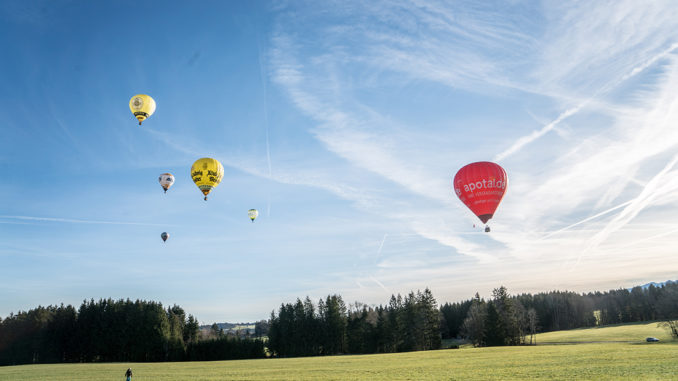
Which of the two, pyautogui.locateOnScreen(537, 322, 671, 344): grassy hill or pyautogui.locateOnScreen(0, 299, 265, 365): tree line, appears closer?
pyautogui.locateOnScreen(537, 322, 671, 344): grassy hill

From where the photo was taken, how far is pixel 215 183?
156 feet

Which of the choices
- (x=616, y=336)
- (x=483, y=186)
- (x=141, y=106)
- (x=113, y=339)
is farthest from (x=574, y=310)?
(x=141, y=106)

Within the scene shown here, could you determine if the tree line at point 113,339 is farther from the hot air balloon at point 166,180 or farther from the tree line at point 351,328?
the hot air balloon at point 166,180

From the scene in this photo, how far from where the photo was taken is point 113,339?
95.6 m

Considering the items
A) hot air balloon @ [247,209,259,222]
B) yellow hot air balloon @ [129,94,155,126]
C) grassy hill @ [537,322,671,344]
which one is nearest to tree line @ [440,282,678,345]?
grassy hill @ [537,322,671,344]

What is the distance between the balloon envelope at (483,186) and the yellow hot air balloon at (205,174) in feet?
89.4

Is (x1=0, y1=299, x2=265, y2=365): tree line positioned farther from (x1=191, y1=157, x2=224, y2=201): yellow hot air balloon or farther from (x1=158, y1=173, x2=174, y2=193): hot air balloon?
(x1=191, y1=157, x2=224, y2=201): yellow hot air balloon

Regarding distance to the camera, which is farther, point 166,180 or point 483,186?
point 166,180

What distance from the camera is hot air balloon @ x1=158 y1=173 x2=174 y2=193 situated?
173 feet

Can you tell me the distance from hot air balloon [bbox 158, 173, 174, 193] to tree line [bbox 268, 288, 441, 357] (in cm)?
6173

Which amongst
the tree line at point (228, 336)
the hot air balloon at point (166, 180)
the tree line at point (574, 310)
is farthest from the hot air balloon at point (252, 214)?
the tree line at point (574, 310)

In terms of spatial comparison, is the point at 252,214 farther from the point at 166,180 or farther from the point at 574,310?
the point at 574,310

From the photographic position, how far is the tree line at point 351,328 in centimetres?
9488

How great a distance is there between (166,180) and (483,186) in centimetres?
3870
